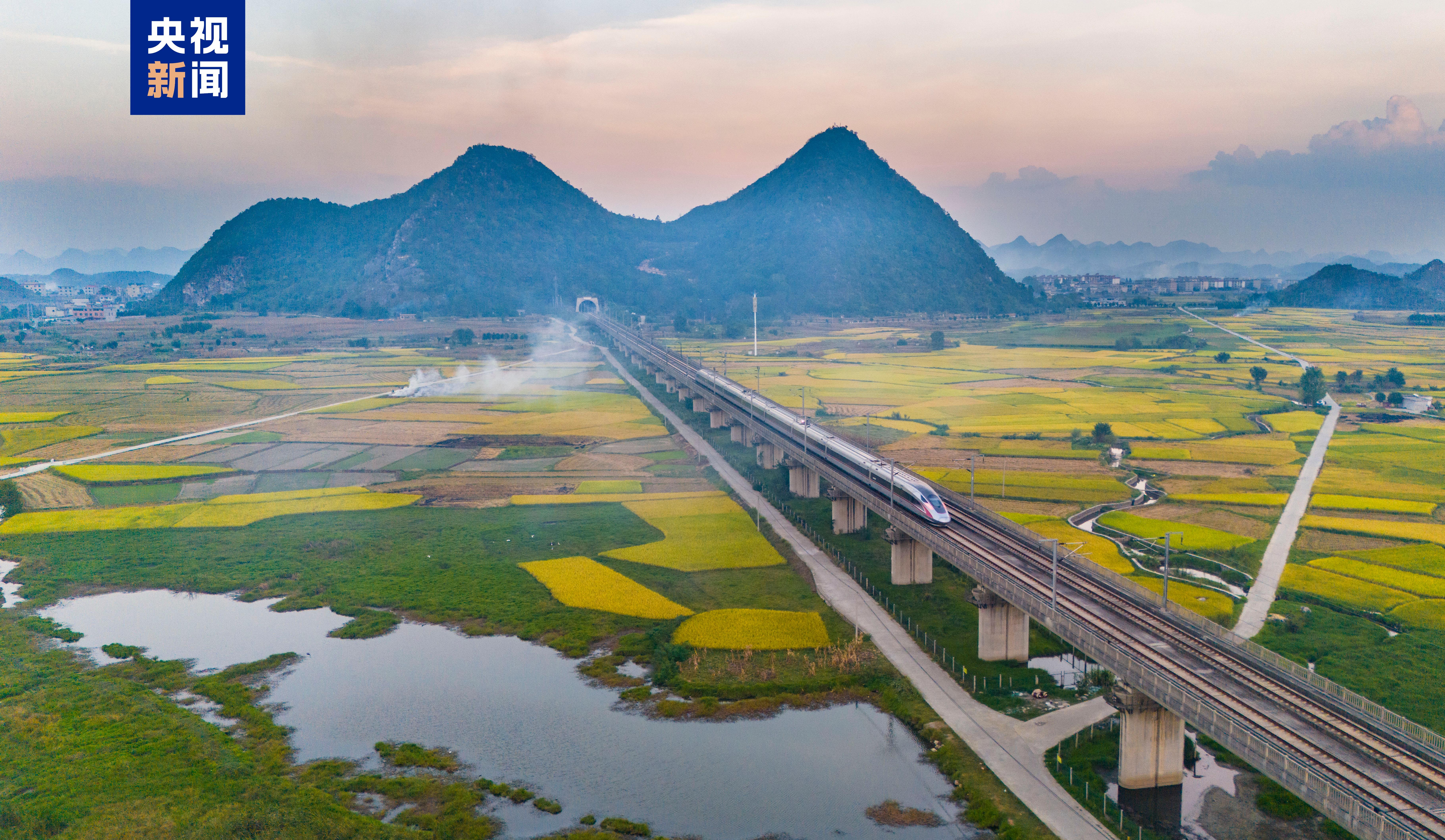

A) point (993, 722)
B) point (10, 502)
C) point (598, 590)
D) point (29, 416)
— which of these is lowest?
point (993, 722)

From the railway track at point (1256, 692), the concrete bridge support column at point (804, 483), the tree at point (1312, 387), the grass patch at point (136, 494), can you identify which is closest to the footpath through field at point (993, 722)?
the railway track at point (1256, 692)

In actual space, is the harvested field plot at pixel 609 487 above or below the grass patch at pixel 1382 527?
below

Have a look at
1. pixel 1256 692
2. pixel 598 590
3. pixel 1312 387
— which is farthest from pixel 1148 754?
pixel 1312 387

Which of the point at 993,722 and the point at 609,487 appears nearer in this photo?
the point at 993,722

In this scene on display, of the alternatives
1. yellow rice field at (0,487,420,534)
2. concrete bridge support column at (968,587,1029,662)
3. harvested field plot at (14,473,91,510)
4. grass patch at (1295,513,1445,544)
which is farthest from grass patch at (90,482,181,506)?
grass patch at (1295,513,1445,544)

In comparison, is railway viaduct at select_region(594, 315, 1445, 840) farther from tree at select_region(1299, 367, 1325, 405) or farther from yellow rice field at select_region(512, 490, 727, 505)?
tree at select_region(1299, 367, 1325, 405)

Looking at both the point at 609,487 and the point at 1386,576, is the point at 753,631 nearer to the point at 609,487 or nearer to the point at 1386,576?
the point at 609,487

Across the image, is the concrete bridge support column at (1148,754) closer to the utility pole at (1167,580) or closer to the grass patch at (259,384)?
the utility pole at (1167,580)
